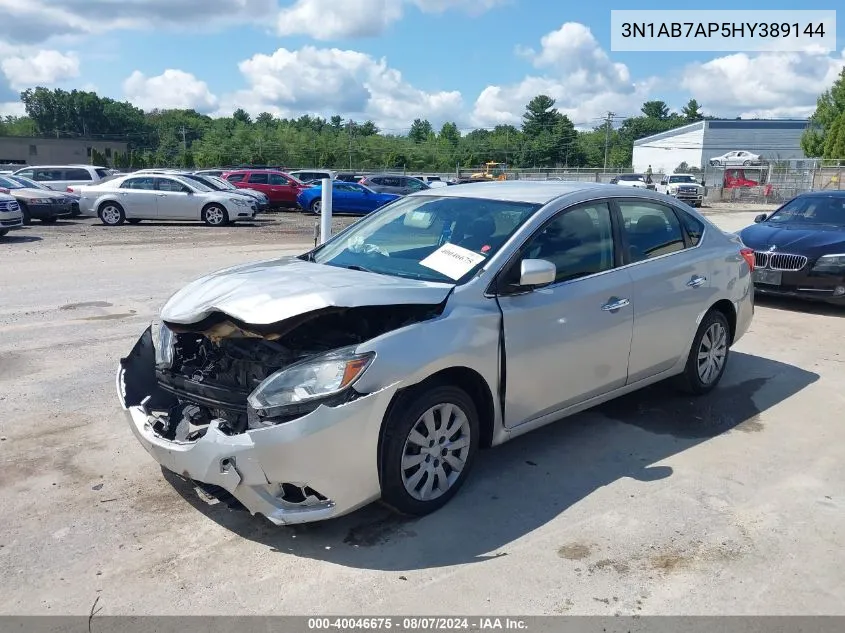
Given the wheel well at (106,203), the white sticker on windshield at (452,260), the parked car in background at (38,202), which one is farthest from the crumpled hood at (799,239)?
the parked car in background at (38,202)

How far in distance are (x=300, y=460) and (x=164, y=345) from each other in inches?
54.8

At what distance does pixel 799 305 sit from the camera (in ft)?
33.3

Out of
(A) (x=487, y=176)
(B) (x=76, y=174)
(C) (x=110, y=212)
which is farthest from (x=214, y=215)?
(A) (x=487, y=176)

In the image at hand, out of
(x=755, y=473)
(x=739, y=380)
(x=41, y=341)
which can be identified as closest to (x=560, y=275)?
(x=755, y=473)

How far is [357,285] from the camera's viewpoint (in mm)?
4043

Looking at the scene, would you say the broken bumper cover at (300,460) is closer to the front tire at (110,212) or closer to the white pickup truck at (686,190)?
the front tire at (110,212)

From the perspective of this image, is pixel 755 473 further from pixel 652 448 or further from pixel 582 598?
pixel 582 598

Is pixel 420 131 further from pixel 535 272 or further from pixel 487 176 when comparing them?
pixel 535 272

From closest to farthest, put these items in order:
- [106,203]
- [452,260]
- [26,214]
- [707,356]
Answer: [452,260], [707,356], [26,214], [106,203]

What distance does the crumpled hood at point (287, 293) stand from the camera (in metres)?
3.77

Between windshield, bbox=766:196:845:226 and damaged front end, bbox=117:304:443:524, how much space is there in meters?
8.55

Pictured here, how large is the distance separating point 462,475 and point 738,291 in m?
3.30

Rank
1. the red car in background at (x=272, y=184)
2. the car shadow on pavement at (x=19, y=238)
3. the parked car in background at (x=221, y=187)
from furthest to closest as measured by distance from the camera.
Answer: the red car in background at (x=272, y=184) → the parked car in background at (x=221, y=187) → the car shadow on pavement at (x=19, y=238)

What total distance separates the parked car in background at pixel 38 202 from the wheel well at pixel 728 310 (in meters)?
20.1
